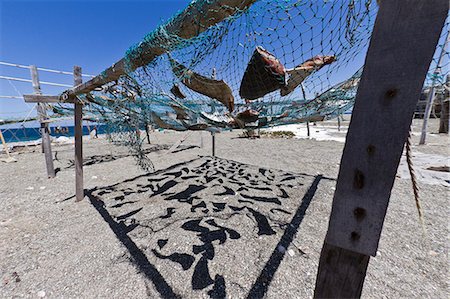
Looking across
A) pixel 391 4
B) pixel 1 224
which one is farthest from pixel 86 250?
pixel 391 4

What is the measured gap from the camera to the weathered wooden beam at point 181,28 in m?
1.06

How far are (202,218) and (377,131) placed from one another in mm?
2367

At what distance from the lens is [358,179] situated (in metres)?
0.63

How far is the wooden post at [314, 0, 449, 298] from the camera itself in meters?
0.52

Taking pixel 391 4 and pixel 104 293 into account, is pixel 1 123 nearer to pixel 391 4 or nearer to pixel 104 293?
pixel 104 293

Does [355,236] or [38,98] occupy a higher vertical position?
[38,98]

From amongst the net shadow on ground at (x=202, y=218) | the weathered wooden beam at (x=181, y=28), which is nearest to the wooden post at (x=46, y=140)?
the net shadow on ground at (x=202, y=218)

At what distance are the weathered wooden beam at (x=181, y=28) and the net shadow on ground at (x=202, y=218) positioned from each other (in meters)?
1.89

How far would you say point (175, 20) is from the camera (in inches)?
51.4

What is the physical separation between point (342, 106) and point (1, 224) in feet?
15.7

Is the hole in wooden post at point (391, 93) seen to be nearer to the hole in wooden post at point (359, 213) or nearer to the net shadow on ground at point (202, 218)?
the hole in wooden post at point (359, 213)

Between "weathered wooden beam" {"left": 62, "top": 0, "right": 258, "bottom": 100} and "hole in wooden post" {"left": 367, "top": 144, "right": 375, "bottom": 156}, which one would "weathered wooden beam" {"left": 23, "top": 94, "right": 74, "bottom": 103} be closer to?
"weathered wooden beam" {"left": 62, "top": 0, "right": 258, "bottom": 100}

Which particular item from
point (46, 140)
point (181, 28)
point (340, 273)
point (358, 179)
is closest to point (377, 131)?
point (358, 179)

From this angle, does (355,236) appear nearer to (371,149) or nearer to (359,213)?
(359,213)
